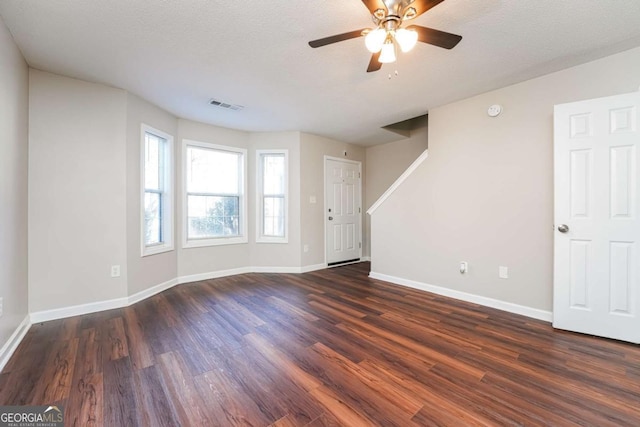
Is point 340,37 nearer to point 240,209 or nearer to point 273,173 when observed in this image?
point 273,173

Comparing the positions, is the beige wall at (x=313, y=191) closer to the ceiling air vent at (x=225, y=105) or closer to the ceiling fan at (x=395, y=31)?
the ceiling air vent at (x=225, y=105)

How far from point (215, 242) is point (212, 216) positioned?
43 cm

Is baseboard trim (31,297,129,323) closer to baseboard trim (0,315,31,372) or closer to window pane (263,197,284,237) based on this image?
baseboard trim (0,315,31,372)

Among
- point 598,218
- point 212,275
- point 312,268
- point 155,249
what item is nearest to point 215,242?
point 212,275

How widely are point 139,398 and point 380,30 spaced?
8.64 feet

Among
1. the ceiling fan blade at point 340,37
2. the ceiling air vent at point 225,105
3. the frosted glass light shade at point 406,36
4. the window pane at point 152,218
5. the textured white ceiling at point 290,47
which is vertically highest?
the ceiling air vent at point 225,105

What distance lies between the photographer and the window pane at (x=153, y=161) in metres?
3.36

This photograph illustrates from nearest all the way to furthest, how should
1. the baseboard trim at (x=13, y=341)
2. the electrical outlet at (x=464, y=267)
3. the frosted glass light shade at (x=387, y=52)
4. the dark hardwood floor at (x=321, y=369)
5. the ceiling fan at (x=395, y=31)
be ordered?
1. the dark hardwood floor at (x=321, y=369)
2. the ceiling fan at (x=395, y=31)
3. the frosted glass light shade at (x=387, y=52)
4. the baseboard trim at (x=13, y=341)
5. the electrical outlet at (x=464, y=267)

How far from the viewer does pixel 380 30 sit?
1611 millimetres

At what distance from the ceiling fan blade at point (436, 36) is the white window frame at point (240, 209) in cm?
340

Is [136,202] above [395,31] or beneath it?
beneath

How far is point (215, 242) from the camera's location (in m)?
4.20

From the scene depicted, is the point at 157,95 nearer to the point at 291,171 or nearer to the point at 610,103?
the point at 291,171

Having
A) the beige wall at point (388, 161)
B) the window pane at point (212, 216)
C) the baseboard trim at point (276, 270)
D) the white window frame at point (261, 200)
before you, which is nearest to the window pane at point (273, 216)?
the white window frame at point (261, 200)
